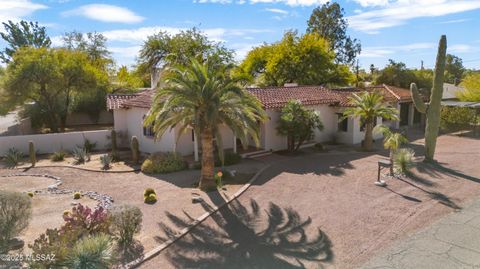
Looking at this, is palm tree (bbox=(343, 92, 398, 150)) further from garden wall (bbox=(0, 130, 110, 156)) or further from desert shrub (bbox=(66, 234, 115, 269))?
desert shrub (bbox=(66, 234, 115, 269))

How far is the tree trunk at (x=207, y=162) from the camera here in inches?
540

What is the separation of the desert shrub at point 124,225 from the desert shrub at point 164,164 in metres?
8.04

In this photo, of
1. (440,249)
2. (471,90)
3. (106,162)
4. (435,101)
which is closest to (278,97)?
(435,101)

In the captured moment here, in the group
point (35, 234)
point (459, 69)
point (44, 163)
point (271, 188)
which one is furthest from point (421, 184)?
point (459, 69)

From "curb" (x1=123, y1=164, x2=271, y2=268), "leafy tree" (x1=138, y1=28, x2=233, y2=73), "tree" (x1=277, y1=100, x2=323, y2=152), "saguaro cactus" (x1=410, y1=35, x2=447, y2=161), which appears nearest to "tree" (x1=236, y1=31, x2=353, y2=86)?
"leafy tree" (x1=138, y1=28, x2=233, y2=73)

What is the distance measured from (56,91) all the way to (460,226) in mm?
27551

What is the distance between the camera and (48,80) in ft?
82.1

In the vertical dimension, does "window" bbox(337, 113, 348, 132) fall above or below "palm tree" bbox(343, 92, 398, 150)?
below

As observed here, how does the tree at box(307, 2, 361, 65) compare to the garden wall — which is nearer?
the garden wall

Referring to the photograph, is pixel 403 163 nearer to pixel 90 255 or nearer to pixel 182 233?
pixel 182 233

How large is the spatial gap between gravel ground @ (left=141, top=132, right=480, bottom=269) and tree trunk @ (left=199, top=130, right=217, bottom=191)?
168cm

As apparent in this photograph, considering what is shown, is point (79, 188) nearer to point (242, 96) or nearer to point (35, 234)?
point (35, 234)

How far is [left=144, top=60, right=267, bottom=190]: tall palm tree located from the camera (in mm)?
13039

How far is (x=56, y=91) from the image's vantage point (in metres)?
27.0
